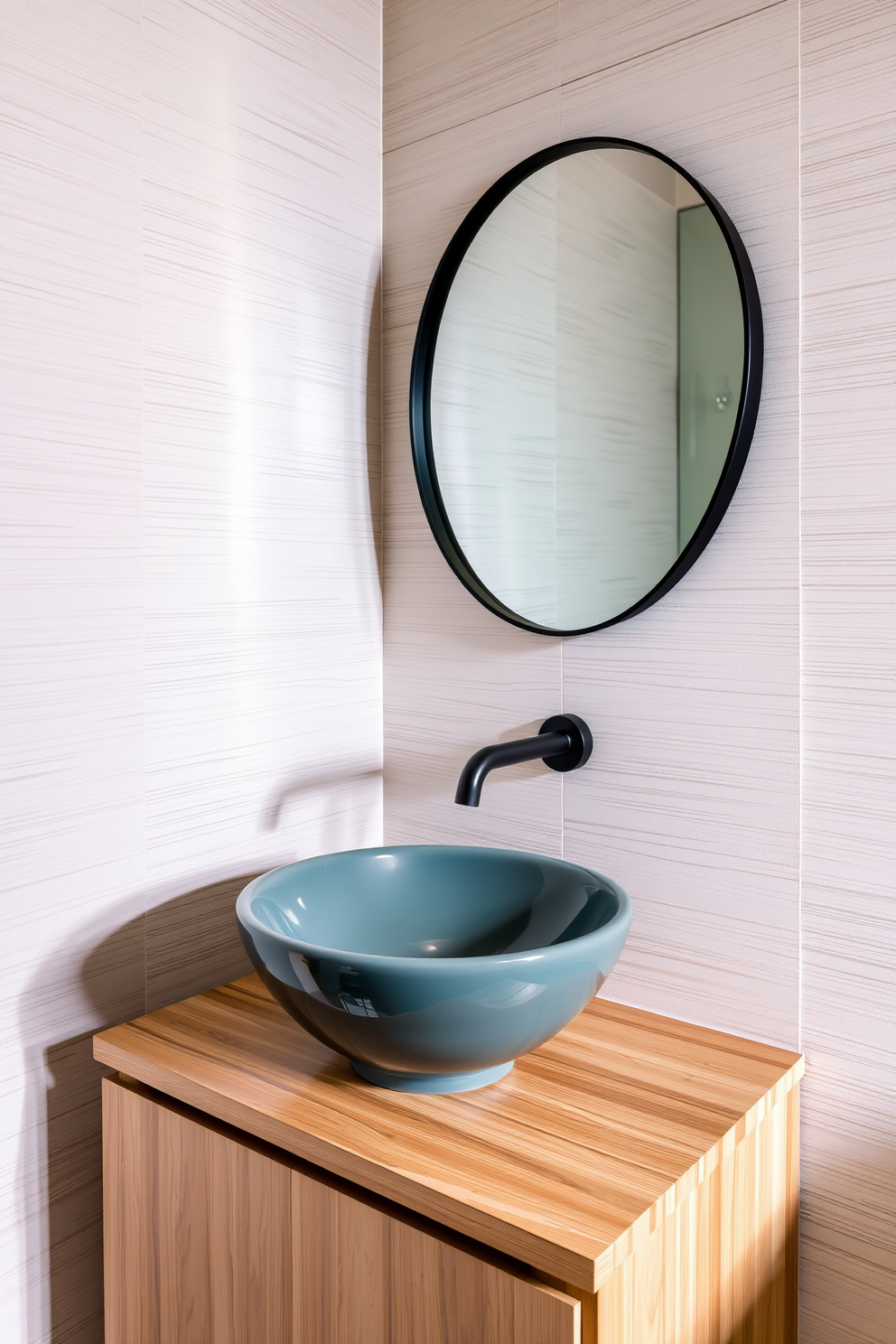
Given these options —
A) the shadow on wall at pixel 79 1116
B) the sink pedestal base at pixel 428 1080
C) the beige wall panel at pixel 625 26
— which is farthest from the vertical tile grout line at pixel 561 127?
the shadow on wall at pixel 79 1116

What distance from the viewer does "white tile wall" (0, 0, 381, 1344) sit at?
977 millimetres

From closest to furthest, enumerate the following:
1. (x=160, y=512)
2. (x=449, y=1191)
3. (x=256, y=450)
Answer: (x=449, y=1191) < (x=160, y=512) < (x=256, y=450)

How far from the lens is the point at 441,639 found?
1.32 metres

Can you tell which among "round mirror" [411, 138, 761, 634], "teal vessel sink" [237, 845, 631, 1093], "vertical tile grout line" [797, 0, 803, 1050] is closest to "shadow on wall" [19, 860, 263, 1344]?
"teal vessel sink" [237, 845, 631, 1093]

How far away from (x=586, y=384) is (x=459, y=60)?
0.52 m

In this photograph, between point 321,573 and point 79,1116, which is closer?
point 79,1116

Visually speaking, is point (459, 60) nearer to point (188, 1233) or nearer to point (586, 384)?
point (586, 384)

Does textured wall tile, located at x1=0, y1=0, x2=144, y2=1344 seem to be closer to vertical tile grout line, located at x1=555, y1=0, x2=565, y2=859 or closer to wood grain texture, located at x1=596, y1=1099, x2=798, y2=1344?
vertical tile grout line, located at x1=555, y1=0, x2=565, y2=859

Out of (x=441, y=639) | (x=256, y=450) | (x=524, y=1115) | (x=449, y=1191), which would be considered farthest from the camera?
(x=441, y=639)

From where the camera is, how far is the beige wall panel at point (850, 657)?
935 mm

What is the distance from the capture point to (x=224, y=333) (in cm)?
116

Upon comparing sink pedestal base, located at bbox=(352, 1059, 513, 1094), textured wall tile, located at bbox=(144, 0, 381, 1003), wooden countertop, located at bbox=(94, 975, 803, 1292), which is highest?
textured wall tile, located at bbox=(144, 0, 381, 1003)

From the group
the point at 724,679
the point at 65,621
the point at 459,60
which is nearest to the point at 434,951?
the point at 724,679

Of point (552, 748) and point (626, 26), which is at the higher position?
point (626, 26)
